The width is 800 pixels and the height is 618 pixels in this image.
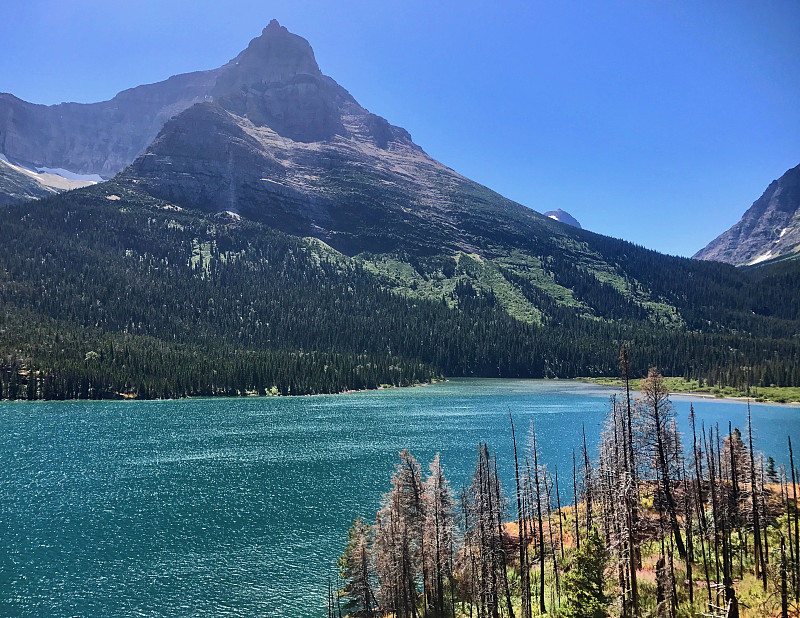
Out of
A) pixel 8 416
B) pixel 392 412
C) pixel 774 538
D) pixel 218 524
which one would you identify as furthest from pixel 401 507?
pixel 8 416

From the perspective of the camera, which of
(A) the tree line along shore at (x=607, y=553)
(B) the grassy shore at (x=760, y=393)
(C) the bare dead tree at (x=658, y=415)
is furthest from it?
(B) the grassy shore at (x=760, y=393)

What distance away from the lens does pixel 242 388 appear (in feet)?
617

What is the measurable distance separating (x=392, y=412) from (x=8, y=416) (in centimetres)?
9805

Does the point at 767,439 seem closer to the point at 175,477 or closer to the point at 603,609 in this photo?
the point at 603,609

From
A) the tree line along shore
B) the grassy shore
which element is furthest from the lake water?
the grassy shore

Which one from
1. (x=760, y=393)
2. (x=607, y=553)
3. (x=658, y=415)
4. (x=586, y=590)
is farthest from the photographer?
(x=760, y=393)

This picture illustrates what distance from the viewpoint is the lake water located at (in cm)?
4416

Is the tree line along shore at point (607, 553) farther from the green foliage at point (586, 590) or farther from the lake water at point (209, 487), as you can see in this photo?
the lake water at point (209, 487)

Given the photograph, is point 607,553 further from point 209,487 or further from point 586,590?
point 209,487

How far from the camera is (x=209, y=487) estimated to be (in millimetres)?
75250

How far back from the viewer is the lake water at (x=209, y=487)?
44156 millimetres

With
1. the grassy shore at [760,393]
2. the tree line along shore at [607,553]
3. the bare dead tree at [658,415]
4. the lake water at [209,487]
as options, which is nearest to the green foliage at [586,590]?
the tree line along shore at [607,553]

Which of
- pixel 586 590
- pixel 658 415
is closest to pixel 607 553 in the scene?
pixel 586 590

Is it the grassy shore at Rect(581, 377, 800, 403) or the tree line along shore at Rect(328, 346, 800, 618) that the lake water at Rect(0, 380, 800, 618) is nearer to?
the tree line along shore at Rect(328, 346, 800, 618)
